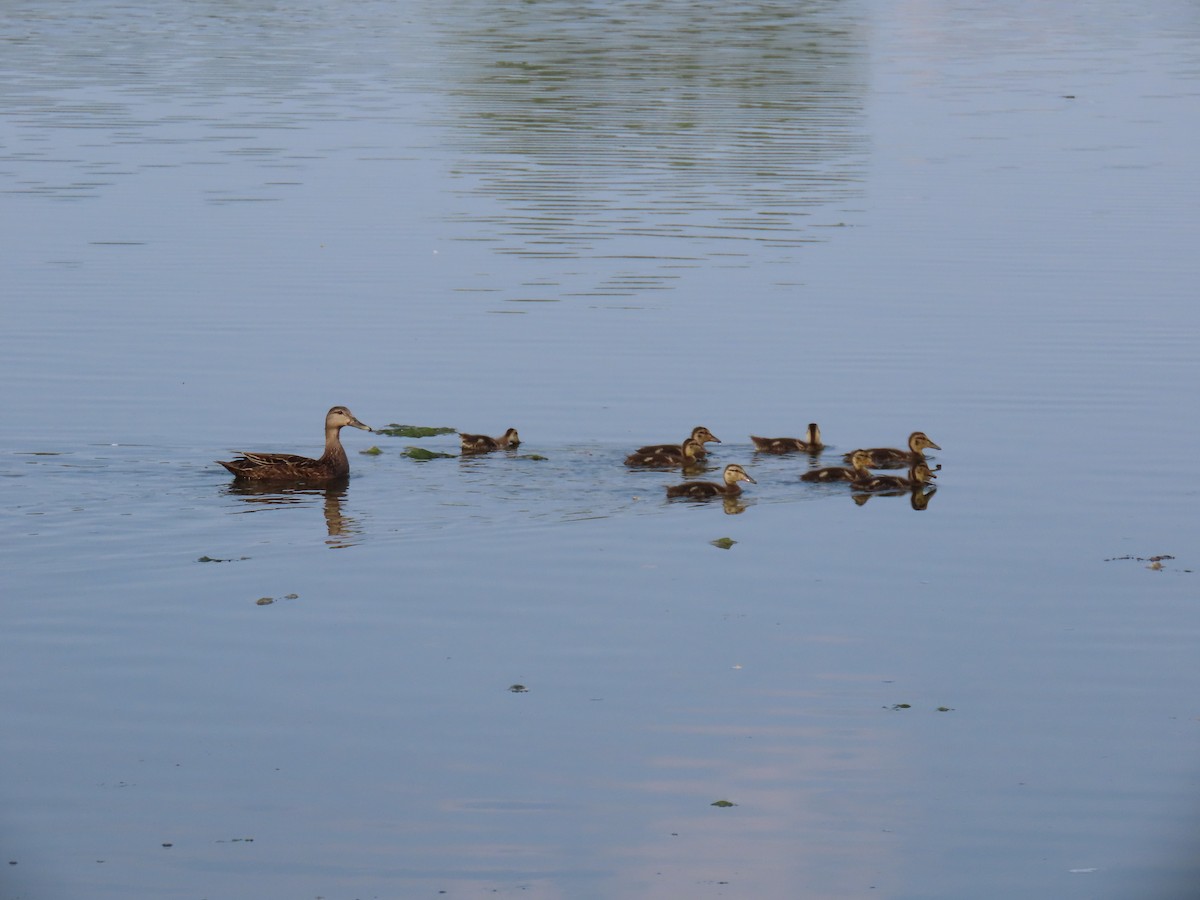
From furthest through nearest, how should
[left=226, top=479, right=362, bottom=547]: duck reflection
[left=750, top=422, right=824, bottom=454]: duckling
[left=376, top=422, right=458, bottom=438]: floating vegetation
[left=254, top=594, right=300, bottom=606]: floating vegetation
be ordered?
[left=376, top=422, right=458, bottom=438]: floating vegetation, [left=750, top=422, right=824, bottom=454]: duckling, [left=226, top=479, right=362, bottom=547]: duck reflection, [left=254, top=594, right=300, bottom=606]: floating vegetation

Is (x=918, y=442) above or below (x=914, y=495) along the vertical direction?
above

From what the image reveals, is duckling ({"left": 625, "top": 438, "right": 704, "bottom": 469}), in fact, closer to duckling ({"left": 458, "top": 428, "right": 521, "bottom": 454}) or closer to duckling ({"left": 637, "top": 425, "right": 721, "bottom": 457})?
duckling ({"left": 637, "top": 425, "right": 721, "bottom": 457})

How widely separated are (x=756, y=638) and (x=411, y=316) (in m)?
12.1

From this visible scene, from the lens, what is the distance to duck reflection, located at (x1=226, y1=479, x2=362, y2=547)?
15797mm

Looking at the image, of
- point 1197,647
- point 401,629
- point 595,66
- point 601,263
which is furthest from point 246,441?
point 595,66

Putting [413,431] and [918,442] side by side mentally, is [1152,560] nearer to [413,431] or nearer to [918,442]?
[918,442]

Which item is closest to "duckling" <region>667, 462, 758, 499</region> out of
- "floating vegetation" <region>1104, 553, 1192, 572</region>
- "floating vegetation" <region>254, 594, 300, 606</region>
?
"floating vegetation" <region>1104, 553, 1192, 572</region>

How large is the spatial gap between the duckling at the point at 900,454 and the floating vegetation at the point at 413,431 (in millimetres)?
Result: 3553

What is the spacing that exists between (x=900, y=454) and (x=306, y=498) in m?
4.88

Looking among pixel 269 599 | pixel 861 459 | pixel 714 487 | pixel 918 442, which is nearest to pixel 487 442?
pixel 714 487

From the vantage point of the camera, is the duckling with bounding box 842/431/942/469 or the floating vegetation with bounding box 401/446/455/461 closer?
the duckling with bounding box 842/431/942/469

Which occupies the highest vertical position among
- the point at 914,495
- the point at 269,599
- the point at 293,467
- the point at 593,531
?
the point at 293,467

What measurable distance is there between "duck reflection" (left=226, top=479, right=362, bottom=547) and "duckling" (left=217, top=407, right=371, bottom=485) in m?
0.07

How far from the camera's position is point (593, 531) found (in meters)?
15.6
